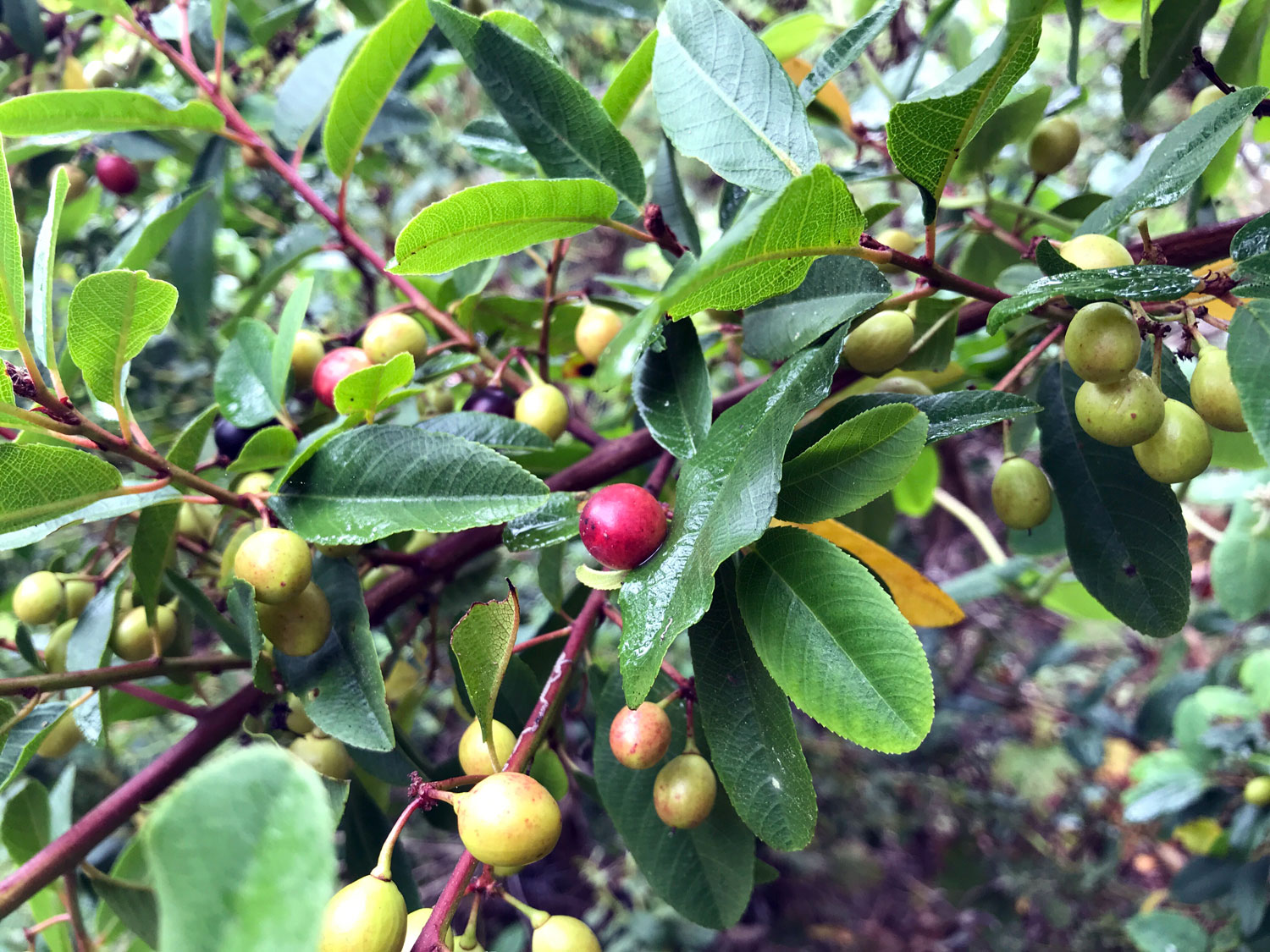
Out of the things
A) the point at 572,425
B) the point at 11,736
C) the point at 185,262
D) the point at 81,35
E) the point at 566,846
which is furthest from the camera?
the point at 566,846

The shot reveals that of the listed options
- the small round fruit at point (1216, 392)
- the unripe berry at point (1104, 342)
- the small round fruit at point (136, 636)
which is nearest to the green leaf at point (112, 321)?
the small round fruit at point (136, 636)

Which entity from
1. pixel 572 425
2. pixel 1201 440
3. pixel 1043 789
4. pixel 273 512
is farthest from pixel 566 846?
pixel 1201 440

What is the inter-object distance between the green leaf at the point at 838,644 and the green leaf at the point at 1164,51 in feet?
1.99

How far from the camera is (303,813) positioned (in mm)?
279

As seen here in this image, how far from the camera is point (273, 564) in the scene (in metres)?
0.59

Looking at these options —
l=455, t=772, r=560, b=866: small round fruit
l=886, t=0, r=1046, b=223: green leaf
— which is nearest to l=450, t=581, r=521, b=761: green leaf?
l=455, t=772, r=560, b=866: small round fruit

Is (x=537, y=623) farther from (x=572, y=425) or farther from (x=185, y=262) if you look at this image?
(x=185, y=262)

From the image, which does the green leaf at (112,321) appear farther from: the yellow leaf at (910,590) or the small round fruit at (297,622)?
the yellow leaf at (910,590)

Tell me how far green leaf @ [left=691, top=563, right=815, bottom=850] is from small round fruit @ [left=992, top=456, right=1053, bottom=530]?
0.27 meters

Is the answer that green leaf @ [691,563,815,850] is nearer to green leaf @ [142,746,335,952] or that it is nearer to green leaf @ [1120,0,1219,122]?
green leaf @ [142,746,335,952]

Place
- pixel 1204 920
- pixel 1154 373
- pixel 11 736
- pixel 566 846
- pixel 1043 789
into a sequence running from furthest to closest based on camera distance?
pixel 1043 789 < pixel 566 846 < pixel 1204 920 < pixel 11 736 < pixel 1154 373

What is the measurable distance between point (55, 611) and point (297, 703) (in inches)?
12.4

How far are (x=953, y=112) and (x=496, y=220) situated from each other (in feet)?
0.98

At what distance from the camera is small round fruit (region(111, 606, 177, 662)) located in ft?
2.60
